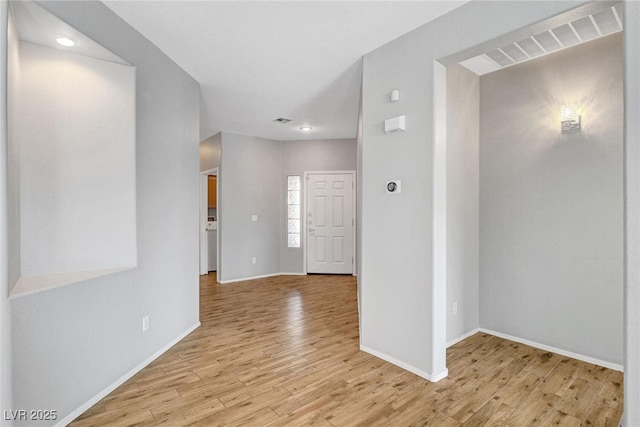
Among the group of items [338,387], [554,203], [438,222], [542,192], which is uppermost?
[542,192]

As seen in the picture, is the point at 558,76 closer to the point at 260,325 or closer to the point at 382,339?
the point at 382,339

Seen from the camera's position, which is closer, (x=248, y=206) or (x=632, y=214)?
(x=632, y=214)

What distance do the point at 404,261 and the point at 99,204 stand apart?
96.1 inches

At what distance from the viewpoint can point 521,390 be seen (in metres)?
2.28

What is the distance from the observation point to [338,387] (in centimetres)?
233

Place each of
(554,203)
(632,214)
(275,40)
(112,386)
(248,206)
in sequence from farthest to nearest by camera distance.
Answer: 1. (248,206)
2. (554,203)
3. (275,40)
4. (112,386)
5. (632,214)

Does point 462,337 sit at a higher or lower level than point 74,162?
lower

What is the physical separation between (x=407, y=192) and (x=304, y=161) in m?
4.31

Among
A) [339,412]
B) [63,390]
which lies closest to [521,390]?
[339,412]

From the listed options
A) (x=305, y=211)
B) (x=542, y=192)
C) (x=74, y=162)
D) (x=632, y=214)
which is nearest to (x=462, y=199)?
(x=542, y=192)

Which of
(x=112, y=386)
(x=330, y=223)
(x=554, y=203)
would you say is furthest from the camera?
(x=330, y=223)

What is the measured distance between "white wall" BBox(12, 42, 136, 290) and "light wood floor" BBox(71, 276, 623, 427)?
3.41 feet

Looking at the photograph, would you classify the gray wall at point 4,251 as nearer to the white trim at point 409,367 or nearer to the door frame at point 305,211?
the white trim at point 409,367

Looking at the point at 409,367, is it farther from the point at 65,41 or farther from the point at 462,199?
the point at 65,41
